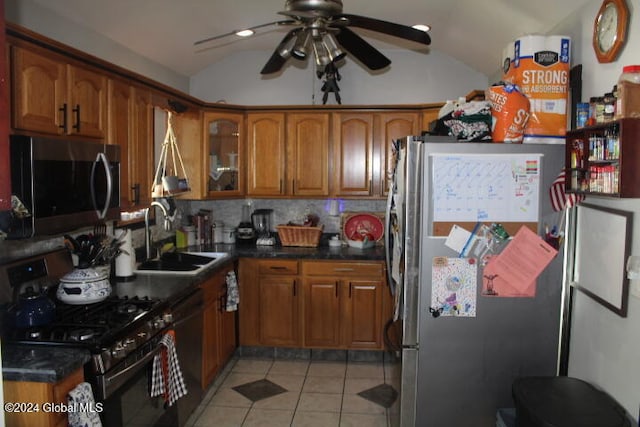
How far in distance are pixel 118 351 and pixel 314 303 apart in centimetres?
212

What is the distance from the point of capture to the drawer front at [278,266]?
4.07 metres

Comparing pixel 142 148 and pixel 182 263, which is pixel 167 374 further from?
pixel 142 148

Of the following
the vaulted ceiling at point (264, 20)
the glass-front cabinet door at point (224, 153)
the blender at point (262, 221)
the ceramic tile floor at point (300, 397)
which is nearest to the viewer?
the vaulted ceiling at point (264, 20)

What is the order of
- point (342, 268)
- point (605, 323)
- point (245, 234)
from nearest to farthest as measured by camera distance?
1. point (605, 323)
2. point (342, 268)
3. point (245, 234)

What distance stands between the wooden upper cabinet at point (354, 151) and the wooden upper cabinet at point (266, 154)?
46cm

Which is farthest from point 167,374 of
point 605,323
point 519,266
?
point 605,323

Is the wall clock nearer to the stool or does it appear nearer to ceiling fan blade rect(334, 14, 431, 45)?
ceiling fan blade rect(334, 14, 431, 45)

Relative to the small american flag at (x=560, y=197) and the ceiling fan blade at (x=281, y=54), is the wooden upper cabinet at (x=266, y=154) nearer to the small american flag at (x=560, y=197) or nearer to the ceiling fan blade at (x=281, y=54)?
the ceiling fan blade at (x=281, y=54)

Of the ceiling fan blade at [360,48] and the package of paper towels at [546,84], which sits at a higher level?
the ceiling fan blade at [360,48]

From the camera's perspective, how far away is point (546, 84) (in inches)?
86.7

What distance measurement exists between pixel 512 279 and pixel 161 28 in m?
2.73

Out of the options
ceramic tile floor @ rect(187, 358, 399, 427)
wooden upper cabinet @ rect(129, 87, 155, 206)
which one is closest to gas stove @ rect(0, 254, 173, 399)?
wooden upper cabinet @ rect(129, 87, 155, 206)

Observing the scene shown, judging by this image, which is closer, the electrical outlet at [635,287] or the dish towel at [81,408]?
the electrical outlet at [635,287]

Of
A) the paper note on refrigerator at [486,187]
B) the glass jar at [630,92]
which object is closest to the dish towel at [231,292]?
the paper note on refrigerator at [486,187]
